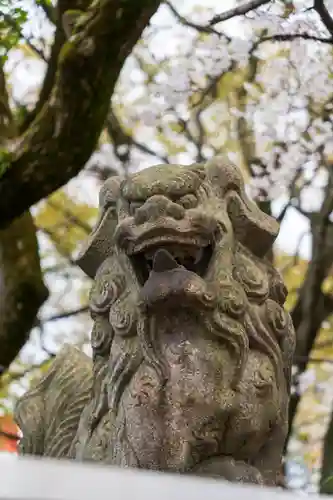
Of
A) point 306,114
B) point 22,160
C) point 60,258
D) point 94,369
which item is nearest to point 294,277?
point 306,114

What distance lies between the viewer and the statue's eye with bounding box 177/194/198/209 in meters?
1.68

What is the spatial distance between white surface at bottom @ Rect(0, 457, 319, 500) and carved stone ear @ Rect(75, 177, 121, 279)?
125cm

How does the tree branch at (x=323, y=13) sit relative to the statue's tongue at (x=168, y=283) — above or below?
below

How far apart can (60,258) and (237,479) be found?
11.3ft

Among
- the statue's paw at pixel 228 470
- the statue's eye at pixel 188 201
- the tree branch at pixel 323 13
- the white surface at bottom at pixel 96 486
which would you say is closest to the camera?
the white surface at bottom at pixel 96 486

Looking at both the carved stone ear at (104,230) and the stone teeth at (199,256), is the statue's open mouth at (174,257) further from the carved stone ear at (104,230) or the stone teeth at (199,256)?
the carved stone ear at (104,230)

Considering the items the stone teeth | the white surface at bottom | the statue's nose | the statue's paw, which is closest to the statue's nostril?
the statue's nose

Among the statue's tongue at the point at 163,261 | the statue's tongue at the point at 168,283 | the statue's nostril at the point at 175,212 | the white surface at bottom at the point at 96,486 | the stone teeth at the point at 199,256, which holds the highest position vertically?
the white surface at bottom at the point at 96,486

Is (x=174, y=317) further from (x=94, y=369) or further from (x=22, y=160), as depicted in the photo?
(x=22, y=160)

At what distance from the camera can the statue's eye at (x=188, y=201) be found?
1681mm

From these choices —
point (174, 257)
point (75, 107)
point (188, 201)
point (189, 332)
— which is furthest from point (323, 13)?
point (189, 332)

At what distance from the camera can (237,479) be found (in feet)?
5.08

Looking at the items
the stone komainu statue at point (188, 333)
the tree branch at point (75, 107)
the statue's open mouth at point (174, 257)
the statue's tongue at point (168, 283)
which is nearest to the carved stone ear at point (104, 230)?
the stone komainu statue at point (188, 333)

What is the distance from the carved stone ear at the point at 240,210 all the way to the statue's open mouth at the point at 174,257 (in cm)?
12
